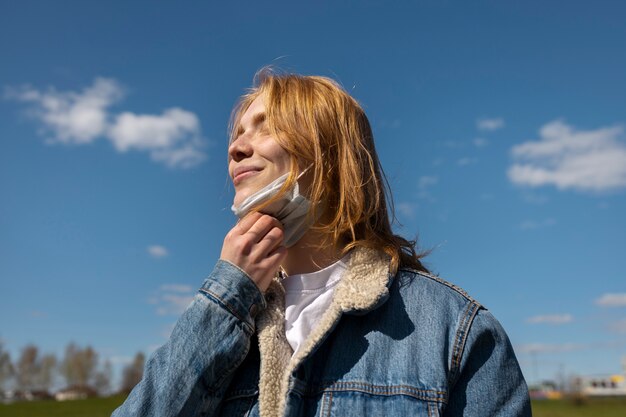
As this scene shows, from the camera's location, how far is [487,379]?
235cm

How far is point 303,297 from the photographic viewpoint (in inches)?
105

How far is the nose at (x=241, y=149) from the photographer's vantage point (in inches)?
109

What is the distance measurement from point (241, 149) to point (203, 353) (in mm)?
933

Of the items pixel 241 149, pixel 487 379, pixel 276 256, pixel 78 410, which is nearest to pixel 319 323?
pixel 276 256

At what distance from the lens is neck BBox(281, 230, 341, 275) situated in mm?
2740

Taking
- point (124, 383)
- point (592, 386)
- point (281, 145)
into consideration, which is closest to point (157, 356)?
point (281, 145)

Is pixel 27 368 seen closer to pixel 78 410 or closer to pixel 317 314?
pixel 78 410

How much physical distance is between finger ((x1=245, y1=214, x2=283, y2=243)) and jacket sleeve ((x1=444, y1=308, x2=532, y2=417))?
2.95ft

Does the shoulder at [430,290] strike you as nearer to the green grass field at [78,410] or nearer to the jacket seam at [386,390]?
the jacket seam at [386,390]

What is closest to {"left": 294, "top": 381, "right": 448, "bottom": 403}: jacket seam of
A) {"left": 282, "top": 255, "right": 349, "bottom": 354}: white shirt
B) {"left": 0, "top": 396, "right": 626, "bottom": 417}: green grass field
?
{"left": 282, "top": 255, "right": 349, "bottom": 354}: white shirt

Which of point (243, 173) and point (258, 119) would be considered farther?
point (258, 119)

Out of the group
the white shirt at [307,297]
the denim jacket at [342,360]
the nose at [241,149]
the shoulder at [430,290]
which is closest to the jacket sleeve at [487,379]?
the denim jacket at [342,360]

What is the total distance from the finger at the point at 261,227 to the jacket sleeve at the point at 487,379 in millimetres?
901

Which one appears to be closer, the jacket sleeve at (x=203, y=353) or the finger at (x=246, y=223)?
the jacket sleeve at (x=203, y=353)
